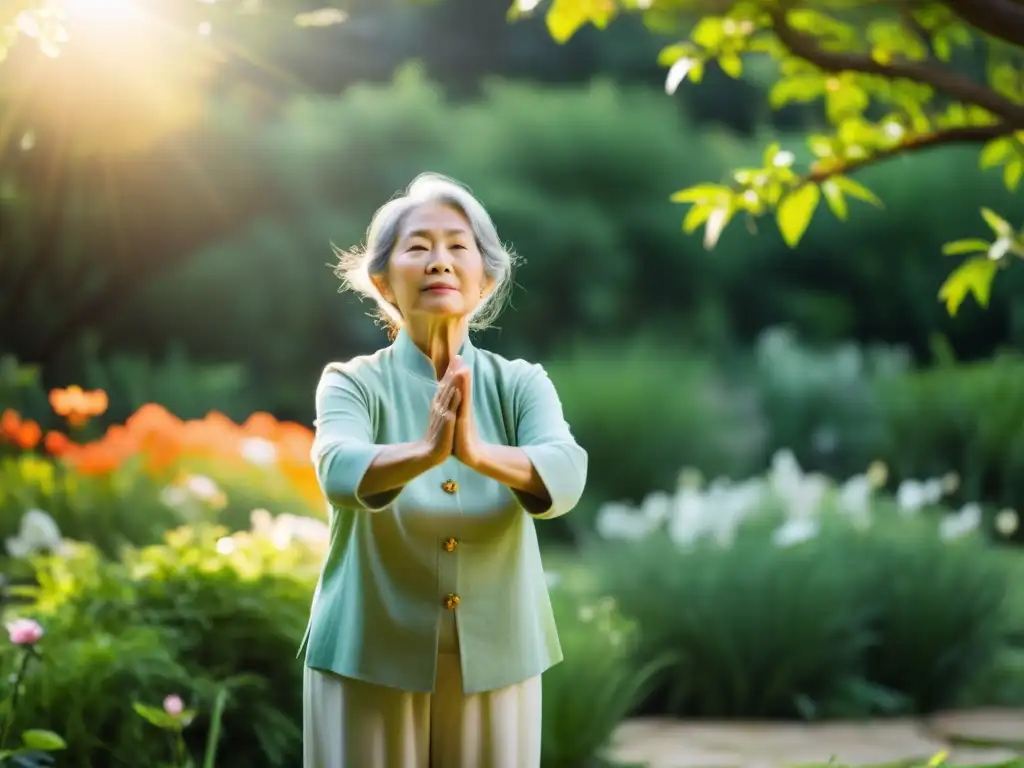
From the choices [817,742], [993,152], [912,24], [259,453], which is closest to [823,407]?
[259,453]

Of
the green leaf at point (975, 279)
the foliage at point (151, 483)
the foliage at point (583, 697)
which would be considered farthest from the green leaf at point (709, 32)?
the foliage at point (151, 483)

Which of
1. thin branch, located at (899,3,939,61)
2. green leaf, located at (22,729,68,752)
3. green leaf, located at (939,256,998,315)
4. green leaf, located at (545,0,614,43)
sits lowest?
green leaf, located at (22,729,68,752)

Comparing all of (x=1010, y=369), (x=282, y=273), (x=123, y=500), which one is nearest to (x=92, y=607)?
(x=123, y=500)

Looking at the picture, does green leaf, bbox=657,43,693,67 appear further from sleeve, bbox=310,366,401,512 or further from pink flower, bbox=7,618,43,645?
pink flower, bbox=7,618,43,645

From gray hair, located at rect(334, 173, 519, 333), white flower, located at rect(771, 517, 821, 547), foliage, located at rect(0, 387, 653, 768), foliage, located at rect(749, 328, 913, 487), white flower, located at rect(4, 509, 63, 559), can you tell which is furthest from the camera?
foliage, located at rect(749, 328, 913, 487)

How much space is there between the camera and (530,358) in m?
9.69

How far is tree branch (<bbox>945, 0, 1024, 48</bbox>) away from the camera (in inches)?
85.0

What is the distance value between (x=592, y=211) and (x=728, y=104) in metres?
3.75

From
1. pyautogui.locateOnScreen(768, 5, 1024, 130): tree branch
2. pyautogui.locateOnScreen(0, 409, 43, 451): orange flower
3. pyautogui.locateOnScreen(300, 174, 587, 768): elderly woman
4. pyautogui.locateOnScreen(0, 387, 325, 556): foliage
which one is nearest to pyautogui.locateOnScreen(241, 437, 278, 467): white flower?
pyautogui.locateOnScreen(0, 387, 325, 556): foliage

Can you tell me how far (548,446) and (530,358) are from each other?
7986 mm

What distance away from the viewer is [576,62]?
12977 mm

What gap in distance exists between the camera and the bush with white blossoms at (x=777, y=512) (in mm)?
4598

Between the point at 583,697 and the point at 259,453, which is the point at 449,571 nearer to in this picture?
the point at 583,697

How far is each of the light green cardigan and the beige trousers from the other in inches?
1.2
